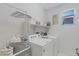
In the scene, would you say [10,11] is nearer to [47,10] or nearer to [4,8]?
[4,8]

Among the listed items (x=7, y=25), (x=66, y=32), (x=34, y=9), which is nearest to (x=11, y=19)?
(x=7, y=25)

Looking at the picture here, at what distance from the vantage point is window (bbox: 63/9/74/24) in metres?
1.30

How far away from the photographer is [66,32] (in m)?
1.33

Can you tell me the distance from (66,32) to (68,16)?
0.21 meters

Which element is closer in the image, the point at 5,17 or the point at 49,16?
the point at 5,17

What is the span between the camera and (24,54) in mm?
1293

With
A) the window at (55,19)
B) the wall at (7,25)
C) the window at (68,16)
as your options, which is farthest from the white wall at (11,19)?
the window at (68,16)

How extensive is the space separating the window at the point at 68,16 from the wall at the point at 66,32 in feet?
0.16

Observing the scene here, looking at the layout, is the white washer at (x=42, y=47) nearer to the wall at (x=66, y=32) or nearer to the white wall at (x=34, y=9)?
the wall at (x=66, y=32)

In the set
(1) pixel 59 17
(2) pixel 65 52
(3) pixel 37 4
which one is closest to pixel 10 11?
(3) pixel 37 4

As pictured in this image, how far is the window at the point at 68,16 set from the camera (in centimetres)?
130

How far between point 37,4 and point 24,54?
0.67 metres

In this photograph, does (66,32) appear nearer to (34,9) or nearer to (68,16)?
(68,16)

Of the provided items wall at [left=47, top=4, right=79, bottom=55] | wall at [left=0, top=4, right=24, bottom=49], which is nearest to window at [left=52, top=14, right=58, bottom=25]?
wall at [left=47, top=4, right=79, bottom=55]
